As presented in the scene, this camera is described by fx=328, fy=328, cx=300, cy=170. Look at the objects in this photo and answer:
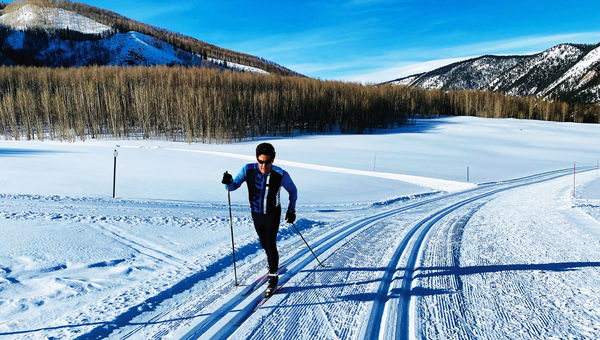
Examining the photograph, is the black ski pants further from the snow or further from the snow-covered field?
the snow

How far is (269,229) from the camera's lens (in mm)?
4164

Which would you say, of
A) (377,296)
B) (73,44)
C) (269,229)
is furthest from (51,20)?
(377,296)

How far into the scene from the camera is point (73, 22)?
12138 cm

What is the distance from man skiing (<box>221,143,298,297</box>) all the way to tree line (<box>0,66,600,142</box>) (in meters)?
40.9

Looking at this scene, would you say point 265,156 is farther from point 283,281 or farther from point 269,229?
point 283,281

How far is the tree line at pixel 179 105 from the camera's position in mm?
46562

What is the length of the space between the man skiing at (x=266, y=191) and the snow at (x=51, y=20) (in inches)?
5476

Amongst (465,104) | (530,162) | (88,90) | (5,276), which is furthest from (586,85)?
(5,276)

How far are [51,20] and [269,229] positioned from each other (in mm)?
154158

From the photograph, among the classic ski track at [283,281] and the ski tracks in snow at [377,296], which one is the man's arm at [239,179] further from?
the ski tracks in snow at [377,296]

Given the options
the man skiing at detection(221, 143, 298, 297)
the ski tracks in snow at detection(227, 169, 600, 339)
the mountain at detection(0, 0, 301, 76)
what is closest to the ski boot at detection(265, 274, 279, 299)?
the man skiing at detection(221, 143, 298, 297)

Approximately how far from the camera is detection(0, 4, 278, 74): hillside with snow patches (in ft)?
319

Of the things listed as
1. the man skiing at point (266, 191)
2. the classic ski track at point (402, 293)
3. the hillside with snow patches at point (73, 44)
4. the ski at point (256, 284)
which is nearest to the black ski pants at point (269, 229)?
the man skiing at point (266, 191)

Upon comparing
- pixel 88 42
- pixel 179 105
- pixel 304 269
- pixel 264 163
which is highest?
pixel 88 42
